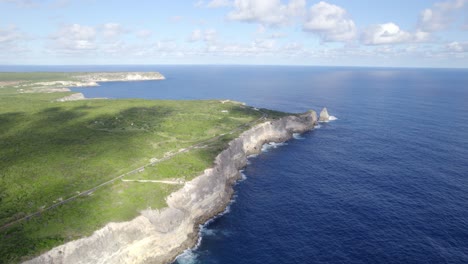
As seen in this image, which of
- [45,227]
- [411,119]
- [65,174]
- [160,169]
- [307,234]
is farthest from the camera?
[411,119]

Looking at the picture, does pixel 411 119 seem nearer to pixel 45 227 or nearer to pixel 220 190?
pixel 220 190

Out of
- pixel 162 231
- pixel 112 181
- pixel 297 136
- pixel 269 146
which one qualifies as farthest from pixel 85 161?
pixel 297 136

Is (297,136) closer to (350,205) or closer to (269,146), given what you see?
(269,146)

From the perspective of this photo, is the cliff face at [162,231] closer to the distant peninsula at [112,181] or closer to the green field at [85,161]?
the distant peninsula at [112,181]

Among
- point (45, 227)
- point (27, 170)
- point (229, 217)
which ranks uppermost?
point (27, 170)

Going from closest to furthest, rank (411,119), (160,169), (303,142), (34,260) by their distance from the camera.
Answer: (34,260) < (160,169) < (303,142) < (411,119)

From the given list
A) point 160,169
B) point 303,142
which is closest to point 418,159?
point 303,142

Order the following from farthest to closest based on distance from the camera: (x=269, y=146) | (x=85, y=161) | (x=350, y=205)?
(x=269, y=146), (x=85, y=161), (x=350, y=205)
